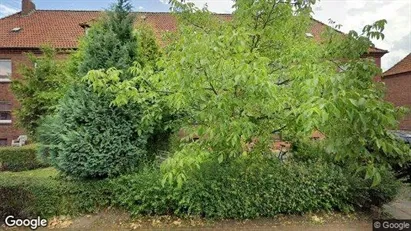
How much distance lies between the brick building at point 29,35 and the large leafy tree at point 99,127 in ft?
34.7

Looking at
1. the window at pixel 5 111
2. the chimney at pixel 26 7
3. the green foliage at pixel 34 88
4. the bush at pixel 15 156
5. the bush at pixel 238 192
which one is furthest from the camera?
the chimney at pixel 26 7

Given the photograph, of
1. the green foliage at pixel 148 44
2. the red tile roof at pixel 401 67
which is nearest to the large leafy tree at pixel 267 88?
the green foliage at pixel 148 44

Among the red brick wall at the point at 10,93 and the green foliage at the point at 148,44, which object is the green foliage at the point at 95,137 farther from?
the red brick wall at the point at 10,93

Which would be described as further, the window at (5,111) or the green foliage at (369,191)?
the window at (5,111)

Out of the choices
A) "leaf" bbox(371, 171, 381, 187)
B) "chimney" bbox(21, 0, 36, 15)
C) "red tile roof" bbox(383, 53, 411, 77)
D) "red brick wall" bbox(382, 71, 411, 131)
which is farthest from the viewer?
A: "red tile roof" bbox(383, 53, 411, 77)

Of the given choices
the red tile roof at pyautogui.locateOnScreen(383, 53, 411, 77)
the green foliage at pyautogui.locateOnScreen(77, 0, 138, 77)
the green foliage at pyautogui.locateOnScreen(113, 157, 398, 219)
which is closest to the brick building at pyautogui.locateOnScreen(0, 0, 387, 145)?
the red tile roof at pyautogui.locateOnScreen(383, 53, 411, 77)

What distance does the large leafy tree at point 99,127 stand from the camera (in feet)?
16.5

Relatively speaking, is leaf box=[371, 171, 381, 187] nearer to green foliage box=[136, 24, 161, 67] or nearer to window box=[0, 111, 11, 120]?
green foliage box=[136, 24, 161, 67]

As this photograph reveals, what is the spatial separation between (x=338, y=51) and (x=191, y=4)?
2.72 m

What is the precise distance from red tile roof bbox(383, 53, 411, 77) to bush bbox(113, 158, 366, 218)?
20264mm

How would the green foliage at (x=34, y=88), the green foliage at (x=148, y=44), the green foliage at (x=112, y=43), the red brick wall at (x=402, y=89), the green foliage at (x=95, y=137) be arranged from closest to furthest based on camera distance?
the green foliage at (x=95, y=137), the green foliage at (x=112, y=43), the green foliage at (x=148, y=44), the green foliage at (x=34, y=88), the red brick wall at (x=402, y=89)

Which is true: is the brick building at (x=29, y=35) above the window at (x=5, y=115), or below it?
above

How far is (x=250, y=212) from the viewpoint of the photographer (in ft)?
15.9

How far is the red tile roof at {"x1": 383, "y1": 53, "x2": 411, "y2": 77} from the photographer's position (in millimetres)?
21553
